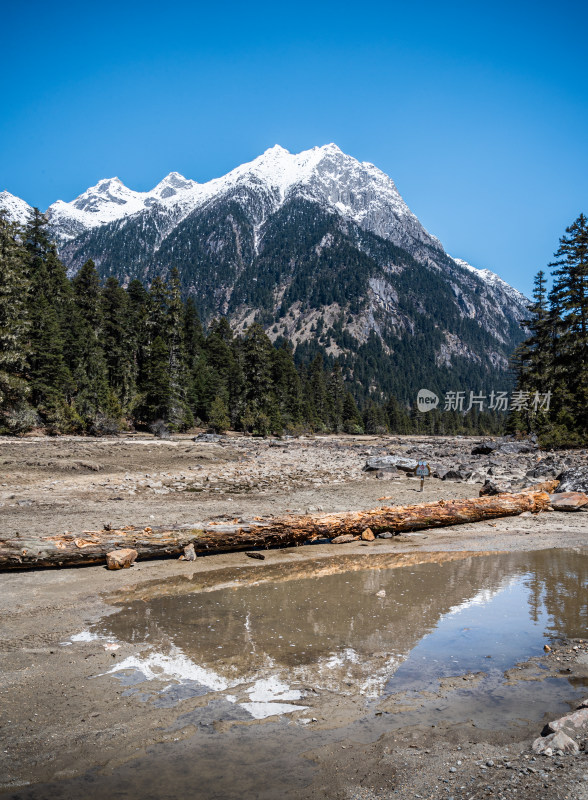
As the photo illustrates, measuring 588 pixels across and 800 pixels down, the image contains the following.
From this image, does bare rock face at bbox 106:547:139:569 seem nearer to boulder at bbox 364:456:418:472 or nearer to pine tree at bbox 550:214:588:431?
boulder at bbox 364:456:418:472

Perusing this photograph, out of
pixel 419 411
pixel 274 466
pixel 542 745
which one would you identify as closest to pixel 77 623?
pixel 542 745

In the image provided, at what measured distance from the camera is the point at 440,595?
8234mm

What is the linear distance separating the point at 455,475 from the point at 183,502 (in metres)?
14.0

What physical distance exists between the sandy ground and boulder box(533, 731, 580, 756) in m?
0.09

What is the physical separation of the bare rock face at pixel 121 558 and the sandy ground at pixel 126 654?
233mm

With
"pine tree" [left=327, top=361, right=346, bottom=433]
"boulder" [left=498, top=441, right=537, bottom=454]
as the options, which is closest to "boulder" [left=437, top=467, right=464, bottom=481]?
"boulder" [left=498, top=441, right=537, bottom=454]

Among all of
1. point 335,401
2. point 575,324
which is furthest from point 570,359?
point 335,401

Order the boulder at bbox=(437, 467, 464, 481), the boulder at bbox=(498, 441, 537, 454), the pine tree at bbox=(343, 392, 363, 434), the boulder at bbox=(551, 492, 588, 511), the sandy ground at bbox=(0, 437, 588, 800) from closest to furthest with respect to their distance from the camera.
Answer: the sandy ground at bbox=(0, 437, 588, 800), the boulder at bbox=(551, 492, 588, 511), the boulder at bbox=(437, 467, 464, 481), the boulder at bbox=(498, 441, 537, 454), the pine tree at bbox=(343, 392, 363, 434)

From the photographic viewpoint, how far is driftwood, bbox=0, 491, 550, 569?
28.8ft

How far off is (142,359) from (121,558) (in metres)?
51.4

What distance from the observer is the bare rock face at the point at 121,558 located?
9.09 metres

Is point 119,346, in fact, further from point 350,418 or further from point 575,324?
point 350,418

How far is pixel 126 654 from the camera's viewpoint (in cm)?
568

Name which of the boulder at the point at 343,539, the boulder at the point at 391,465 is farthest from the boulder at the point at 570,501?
the boulder at the point at 391,465
